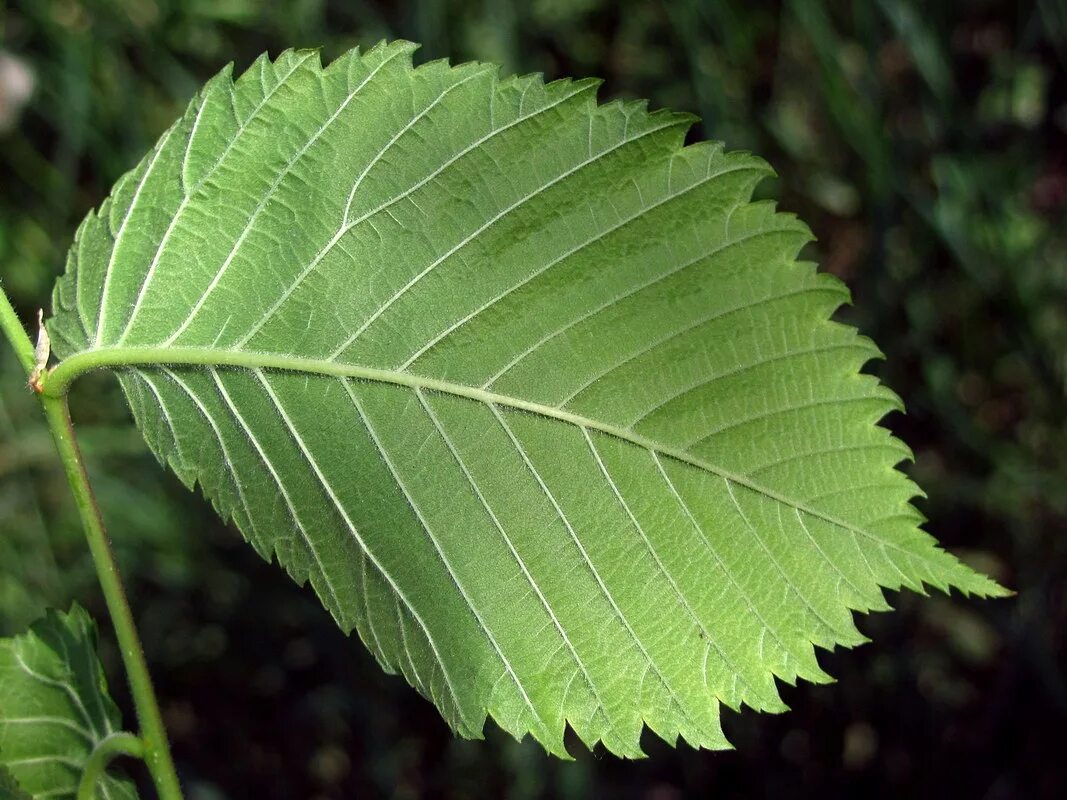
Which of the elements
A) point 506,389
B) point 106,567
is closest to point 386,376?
point 506,389

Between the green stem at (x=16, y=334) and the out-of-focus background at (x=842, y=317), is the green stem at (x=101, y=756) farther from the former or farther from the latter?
the out-of-focus background at (x=842, y=317)

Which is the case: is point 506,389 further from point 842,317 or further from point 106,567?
point 842,317

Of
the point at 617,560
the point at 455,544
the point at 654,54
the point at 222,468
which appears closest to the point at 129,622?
the point at 222,468

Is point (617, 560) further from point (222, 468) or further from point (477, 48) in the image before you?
point (477, 48)

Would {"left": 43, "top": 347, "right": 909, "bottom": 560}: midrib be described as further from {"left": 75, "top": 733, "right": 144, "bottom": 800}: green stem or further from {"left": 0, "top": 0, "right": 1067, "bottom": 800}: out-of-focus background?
{"left": 0, "top": 0, "right": 1067, "bottom": 800}: out-of-focus background

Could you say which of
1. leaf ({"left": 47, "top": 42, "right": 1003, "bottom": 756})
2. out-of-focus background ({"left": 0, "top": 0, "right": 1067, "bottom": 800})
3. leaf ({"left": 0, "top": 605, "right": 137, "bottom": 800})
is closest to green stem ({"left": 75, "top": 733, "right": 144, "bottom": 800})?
leaf ({"left": 0, "top": 605, "right": 137, "bottom": 800})
